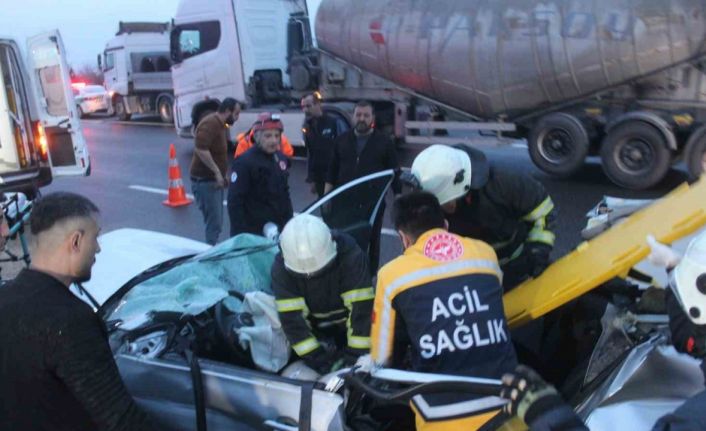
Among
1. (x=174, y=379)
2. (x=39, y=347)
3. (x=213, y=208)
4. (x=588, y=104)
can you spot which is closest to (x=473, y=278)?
(x=174, y=379)

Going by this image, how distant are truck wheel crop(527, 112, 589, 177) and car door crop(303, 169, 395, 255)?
17.8 ft

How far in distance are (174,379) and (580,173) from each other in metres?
7.87

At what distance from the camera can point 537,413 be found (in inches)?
63.4

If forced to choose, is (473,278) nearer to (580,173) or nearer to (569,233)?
(569,233)

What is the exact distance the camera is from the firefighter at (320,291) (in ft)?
8.48

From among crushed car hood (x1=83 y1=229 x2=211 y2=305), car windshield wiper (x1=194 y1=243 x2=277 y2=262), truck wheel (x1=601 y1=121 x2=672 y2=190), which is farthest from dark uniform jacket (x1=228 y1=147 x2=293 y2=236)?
truck wheel (x1=601 y1=121 x2=672 y2=190)

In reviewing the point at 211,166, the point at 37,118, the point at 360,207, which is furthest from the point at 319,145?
the point at 37,118

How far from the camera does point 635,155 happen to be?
801cm

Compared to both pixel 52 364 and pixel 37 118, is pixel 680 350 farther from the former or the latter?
pixel 37 118

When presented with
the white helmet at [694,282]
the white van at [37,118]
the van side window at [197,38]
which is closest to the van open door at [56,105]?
the white van at [37,118]

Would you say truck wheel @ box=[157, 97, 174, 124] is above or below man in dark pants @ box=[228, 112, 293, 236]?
below

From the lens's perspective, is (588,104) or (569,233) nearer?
(569,233)

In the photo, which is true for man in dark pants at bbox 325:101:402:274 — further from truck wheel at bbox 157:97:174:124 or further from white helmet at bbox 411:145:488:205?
truck wheel at bbox 157:97:174:124

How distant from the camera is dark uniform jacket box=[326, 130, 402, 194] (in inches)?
207
